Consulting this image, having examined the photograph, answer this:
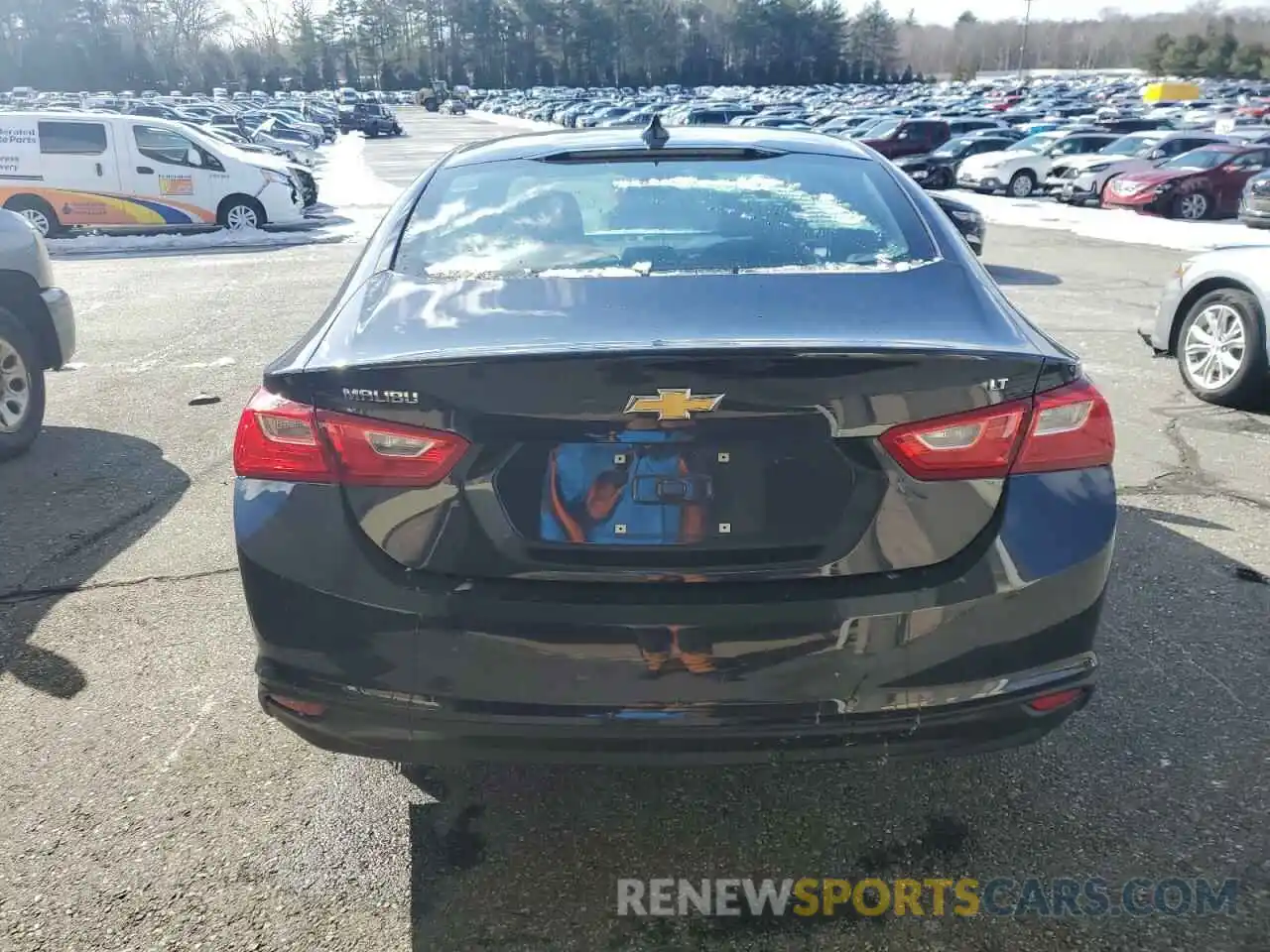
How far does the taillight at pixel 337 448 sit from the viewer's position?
2.07 metres

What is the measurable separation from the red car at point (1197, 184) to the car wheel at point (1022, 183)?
437cm

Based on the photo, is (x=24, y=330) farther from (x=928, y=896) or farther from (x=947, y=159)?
(x=947, y=159)

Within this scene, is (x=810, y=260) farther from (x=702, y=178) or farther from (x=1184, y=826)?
(x=1184, y=826)

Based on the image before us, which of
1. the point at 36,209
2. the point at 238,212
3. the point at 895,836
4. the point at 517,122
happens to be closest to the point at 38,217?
the point at 36,209

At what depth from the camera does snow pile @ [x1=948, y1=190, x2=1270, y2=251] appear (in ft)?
50.6

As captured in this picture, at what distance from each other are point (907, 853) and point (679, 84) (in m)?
123

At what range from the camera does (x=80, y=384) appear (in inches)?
288

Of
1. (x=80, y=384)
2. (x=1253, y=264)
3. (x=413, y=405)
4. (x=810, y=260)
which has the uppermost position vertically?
(x=810, y=260)

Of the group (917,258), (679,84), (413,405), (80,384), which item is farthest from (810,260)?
(679,84)

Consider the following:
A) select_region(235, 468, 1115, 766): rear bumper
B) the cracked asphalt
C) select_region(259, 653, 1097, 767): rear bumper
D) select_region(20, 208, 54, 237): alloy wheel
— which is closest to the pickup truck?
the cracked asphalt

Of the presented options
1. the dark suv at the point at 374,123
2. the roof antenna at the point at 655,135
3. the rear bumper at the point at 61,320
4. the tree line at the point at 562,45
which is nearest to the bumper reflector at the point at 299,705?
the roof antenna at the point at 655,135

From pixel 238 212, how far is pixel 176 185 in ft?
3.25

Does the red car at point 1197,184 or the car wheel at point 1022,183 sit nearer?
the red car at point 1197,184

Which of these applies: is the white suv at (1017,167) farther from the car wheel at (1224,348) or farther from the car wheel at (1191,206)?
the car wheel at (1224,348)
